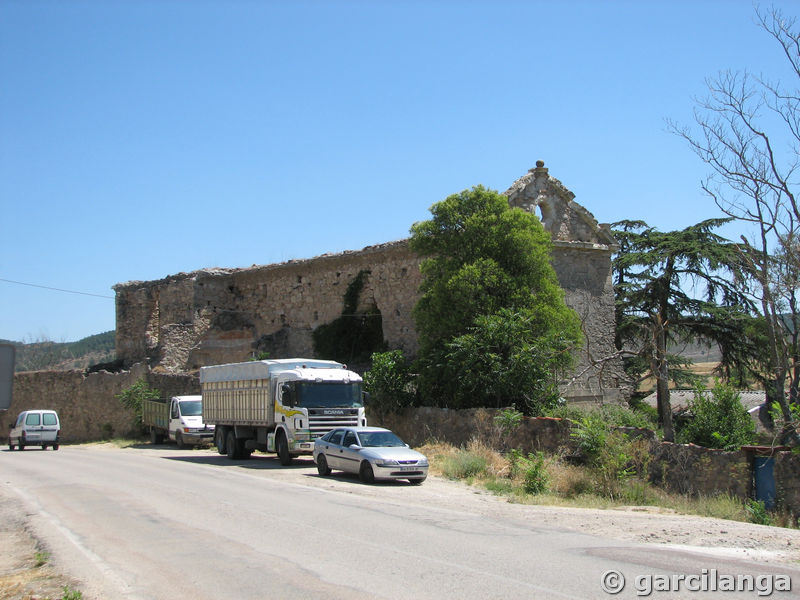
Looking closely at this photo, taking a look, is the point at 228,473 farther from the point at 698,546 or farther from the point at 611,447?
the point at 698,546

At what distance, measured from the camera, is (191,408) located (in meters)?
28.4

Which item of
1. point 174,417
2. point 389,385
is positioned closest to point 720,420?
point 389,385

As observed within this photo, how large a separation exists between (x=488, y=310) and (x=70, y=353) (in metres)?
87.4

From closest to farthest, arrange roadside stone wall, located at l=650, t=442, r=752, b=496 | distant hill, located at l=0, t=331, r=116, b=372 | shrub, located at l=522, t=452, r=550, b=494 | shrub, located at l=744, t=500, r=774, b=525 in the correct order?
shrub, located at l=744, t=500, r=774, b=525 → roadside stone wall, located at l=650, t=442, r=752, b=496 → shrub, located at l=522, t=452, r=550, b=494 → distant hill, located at l=0, t=331, r=116, b=372

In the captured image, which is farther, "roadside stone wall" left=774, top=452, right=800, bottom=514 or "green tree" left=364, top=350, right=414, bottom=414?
"green tree" left=364, top=350, right=414, bottom=414

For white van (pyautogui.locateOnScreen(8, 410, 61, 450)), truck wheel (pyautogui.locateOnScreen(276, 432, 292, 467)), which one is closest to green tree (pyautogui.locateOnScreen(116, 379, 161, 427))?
Result: white van (pyautogui.locateOnScreen(8, 410, 61, 450))

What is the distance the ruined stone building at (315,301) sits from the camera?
27.5 meters

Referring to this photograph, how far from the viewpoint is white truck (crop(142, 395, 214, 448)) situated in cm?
2755

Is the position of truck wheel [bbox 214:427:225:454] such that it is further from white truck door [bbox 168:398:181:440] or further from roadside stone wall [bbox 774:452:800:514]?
roadside stone wall [bbox 774:452:800:514]

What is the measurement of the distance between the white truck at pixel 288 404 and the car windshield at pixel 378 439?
243cm

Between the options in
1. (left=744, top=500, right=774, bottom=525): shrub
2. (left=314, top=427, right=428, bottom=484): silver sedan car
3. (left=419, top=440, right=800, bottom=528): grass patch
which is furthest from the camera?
(left=314, top=427, right=428, bottom=484): silver sedan car

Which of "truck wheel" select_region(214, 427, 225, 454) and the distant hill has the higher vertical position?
the distant hill

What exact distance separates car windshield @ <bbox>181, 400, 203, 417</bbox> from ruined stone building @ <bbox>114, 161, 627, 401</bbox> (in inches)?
229

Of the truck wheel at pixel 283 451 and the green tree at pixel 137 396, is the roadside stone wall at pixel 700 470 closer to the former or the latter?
the truck wheel at pixel 283 451
